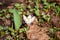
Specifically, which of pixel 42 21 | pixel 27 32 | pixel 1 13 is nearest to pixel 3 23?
pixel 1 13

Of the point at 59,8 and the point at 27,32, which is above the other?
the point at 59,8

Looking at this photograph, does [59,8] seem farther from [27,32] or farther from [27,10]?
[27,32]

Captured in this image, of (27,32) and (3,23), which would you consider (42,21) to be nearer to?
(27,32)

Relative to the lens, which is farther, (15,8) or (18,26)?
(15,8)

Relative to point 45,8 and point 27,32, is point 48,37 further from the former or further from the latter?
point 45,8

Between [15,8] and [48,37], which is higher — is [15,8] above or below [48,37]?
above

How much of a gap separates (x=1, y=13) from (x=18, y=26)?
1.26 feet

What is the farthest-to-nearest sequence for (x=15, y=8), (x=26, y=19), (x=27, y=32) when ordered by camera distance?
(x=15, y=8), (x=26, y=19), (x=27, y=32)

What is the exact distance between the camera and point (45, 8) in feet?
10.1

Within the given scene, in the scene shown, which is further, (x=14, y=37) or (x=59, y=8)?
(x=59, y=8)

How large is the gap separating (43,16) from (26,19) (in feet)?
1.01

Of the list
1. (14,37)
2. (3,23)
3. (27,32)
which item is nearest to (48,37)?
(27,32)

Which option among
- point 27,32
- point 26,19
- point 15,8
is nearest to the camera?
point 27,32

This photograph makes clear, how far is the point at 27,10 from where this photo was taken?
→ 9.85 feet
